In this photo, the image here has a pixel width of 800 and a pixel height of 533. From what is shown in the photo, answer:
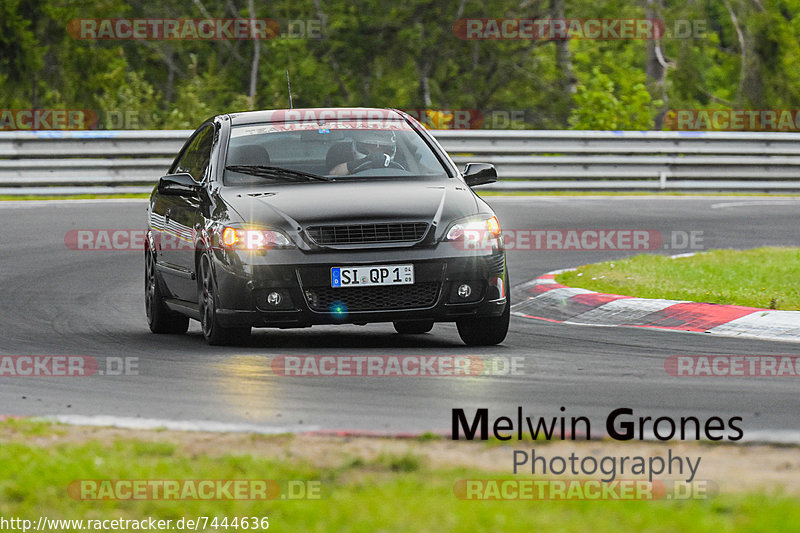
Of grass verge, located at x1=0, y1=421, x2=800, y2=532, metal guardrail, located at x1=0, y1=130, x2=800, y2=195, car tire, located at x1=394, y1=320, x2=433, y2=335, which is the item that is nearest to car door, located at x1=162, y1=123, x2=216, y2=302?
car tire, located at x1=394, y1=320, x2=433, y2=335

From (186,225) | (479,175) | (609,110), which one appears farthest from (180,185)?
(609,110)

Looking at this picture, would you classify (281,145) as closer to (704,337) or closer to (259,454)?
(704,337)

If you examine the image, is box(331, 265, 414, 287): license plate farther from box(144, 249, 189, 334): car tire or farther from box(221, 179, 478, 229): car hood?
box(144, 249, 189, 334): car tire

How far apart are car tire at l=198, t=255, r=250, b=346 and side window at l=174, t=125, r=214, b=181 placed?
3.18 feet

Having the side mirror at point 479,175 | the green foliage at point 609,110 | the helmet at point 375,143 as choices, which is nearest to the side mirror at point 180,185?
the helmet at point 375,143

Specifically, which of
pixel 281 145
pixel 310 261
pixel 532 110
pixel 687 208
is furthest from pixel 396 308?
pixel 532 110

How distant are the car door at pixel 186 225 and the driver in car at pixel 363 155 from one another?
938 millimetres

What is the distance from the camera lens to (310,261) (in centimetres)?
908

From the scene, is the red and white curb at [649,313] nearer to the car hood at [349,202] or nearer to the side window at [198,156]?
the car hood at [349,202]

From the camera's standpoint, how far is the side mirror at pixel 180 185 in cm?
1031

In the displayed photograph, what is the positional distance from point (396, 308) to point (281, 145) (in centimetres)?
182

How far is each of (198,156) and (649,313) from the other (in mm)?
3585

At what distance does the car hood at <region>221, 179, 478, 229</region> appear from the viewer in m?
9.22

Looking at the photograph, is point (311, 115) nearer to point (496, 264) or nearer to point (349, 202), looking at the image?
point (349, 202)
